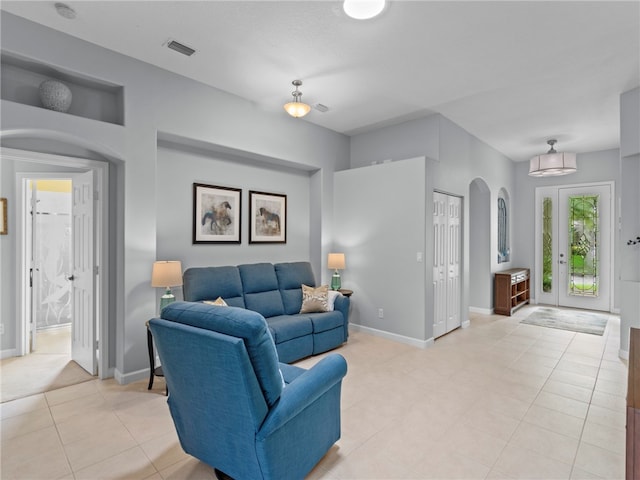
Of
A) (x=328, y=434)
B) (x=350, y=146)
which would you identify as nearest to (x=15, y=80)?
(x=328, y=434)

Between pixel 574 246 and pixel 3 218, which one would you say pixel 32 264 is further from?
pixel 574 246

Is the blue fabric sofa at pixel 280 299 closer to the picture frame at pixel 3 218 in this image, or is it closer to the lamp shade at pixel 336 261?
the lamp shade at pixel 336 261

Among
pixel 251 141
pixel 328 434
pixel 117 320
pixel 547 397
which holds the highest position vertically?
pixel 251 141

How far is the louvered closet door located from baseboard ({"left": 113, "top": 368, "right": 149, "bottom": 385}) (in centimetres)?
356

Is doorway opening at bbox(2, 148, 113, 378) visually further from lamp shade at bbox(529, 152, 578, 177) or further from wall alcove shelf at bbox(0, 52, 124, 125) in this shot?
lamp shade at bbox(529, 152, 578, 177)

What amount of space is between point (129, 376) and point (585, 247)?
26.2 feet

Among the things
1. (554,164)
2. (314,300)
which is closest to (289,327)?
(314,300)

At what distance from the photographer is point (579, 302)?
6875 mm

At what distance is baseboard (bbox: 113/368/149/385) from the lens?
326 cm

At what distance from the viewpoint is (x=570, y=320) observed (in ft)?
19.3

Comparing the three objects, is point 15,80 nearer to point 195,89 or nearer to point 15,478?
point 195,89

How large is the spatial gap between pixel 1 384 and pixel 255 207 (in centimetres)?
310

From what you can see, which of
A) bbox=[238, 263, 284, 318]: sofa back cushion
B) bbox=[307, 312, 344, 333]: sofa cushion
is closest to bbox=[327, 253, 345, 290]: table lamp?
bbox=[307, 312, 344, 333]: sofa cushion

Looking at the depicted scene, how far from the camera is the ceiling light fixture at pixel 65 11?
101 inches
